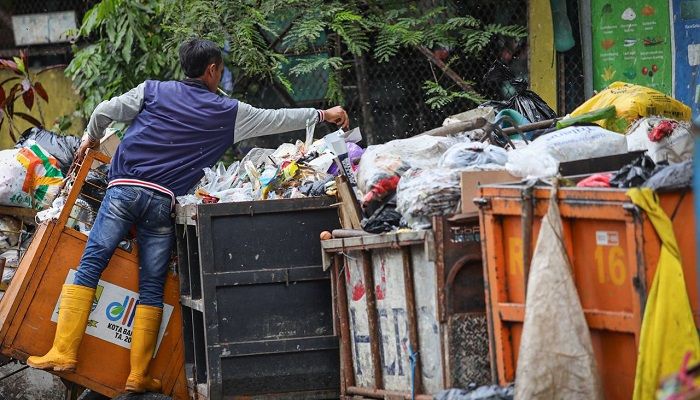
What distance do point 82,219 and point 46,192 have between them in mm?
566

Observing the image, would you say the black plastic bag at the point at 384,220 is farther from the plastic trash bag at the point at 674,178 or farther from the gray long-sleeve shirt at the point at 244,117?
the plastic trash bag at the point at 674,178

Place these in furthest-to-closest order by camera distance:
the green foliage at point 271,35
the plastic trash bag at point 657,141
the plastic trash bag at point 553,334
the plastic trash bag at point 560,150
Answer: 1. the green foliage at point 271,35
2. the plastic trash bag at point 657,141
3. the plastic trash bag at point 560,150
4. the plastic trash bag at point 553,334

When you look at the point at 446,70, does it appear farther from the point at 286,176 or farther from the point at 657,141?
the point at 657,141

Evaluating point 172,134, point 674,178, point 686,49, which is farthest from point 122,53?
point 674,178

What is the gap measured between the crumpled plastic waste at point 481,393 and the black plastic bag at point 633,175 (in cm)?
97

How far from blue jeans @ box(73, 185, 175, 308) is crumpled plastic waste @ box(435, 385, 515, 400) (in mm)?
2448

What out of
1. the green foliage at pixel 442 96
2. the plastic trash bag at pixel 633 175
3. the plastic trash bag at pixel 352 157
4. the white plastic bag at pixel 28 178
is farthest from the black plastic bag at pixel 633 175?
the green foliage at pixel 442 96

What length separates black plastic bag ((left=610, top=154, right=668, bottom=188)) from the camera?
4.70 metres

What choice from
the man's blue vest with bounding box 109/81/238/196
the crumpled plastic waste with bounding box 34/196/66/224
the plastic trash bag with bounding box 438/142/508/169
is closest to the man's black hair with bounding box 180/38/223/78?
the man's blue vest with bounding box 109/81/238/196

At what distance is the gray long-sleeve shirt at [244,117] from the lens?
6945 millimetres

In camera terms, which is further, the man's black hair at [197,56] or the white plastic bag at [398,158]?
the man's black hair at [197,56]

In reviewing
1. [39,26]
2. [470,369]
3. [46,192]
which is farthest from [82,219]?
[39,26]

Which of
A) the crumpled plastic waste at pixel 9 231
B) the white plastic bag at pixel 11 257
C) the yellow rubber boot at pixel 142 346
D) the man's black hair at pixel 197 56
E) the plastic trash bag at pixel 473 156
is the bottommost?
the yellow rubber boot at pixel 142 346

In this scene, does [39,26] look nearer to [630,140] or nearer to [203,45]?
[203,45]
